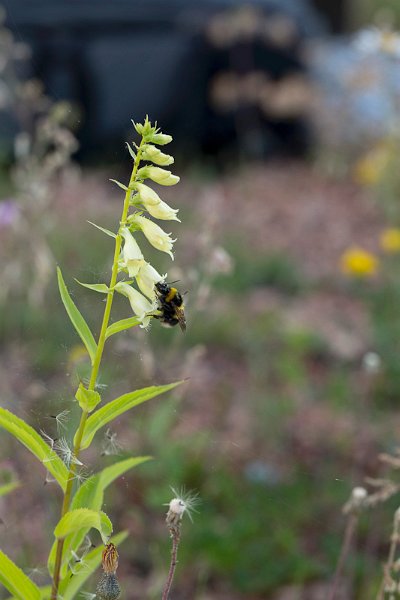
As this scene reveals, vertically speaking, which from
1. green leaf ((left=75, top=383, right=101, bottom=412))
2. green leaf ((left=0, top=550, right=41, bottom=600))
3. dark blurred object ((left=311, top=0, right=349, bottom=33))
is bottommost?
green leaf ((left=0, top=550, right=41, bottom=600))

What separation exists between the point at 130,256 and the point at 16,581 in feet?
1.58

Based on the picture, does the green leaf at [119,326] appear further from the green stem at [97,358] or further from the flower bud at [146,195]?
the flower bud at [146,195]

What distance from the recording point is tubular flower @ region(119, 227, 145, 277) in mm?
1122

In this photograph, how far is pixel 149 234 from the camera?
115cm

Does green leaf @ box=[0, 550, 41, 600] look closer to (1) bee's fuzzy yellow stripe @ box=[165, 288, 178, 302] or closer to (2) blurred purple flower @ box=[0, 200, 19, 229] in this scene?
(1) bee's fuzzy yellow stripe @ box=[165, 288, 178, 302]

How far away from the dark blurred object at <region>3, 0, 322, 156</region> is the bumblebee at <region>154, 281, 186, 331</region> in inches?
190

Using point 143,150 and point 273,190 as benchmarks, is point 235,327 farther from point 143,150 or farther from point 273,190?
point 143,150

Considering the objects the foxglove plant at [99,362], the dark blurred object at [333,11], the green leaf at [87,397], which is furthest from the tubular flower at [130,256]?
the dark blurred object at [333,11]

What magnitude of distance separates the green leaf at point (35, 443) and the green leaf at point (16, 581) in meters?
0.13

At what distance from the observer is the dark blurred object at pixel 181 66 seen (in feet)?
20.6

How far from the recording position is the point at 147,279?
117 cm

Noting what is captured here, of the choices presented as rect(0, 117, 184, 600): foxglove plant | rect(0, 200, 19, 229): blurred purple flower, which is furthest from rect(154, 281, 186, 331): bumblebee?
rect(0, 200, 19, 229): blurred purple flower

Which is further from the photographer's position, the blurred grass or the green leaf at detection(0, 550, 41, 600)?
the blurred grass

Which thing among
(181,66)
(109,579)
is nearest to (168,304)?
(109,579)
